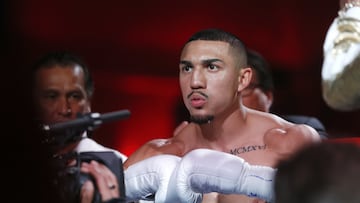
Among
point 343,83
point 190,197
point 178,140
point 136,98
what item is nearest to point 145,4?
point 136,98

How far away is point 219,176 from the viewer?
1.58m

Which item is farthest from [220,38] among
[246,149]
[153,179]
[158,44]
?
[158,44]

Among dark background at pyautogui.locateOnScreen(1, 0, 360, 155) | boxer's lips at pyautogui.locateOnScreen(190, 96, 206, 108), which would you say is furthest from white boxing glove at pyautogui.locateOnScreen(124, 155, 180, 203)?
dark background at pyautogui.locateOnScreen(1, 0, 360, 155)

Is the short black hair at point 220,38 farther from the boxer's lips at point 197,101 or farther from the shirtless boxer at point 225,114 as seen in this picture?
the boxer's lips at point 197,101

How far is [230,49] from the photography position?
1.90 meters

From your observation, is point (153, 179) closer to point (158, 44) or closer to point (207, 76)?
point (207, 76)

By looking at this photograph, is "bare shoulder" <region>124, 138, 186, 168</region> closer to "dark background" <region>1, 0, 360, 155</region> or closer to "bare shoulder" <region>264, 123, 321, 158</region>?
"bare shoulder" <region>264, 123, 321, 158</region>

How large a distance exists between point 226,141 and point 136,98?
1504 millimetres

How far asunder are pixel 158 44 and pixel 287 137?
1610 millimetres

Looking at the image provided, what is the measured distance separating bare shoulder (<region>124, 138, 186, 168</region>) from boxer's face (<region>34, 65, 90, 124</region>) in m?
0.18

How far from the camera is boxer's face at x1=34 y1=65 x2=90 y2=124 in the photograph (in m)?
1.96

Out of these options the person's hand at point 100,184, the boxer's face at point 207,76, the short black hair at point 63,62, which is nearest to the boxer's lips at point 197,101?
the boxer's face at point 207,76

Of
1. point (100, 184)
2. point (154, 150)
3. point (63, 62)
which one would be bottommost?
point (154, 150)

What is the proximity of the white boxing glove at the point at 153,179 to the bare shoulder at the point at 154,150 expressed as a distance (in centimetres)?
18
